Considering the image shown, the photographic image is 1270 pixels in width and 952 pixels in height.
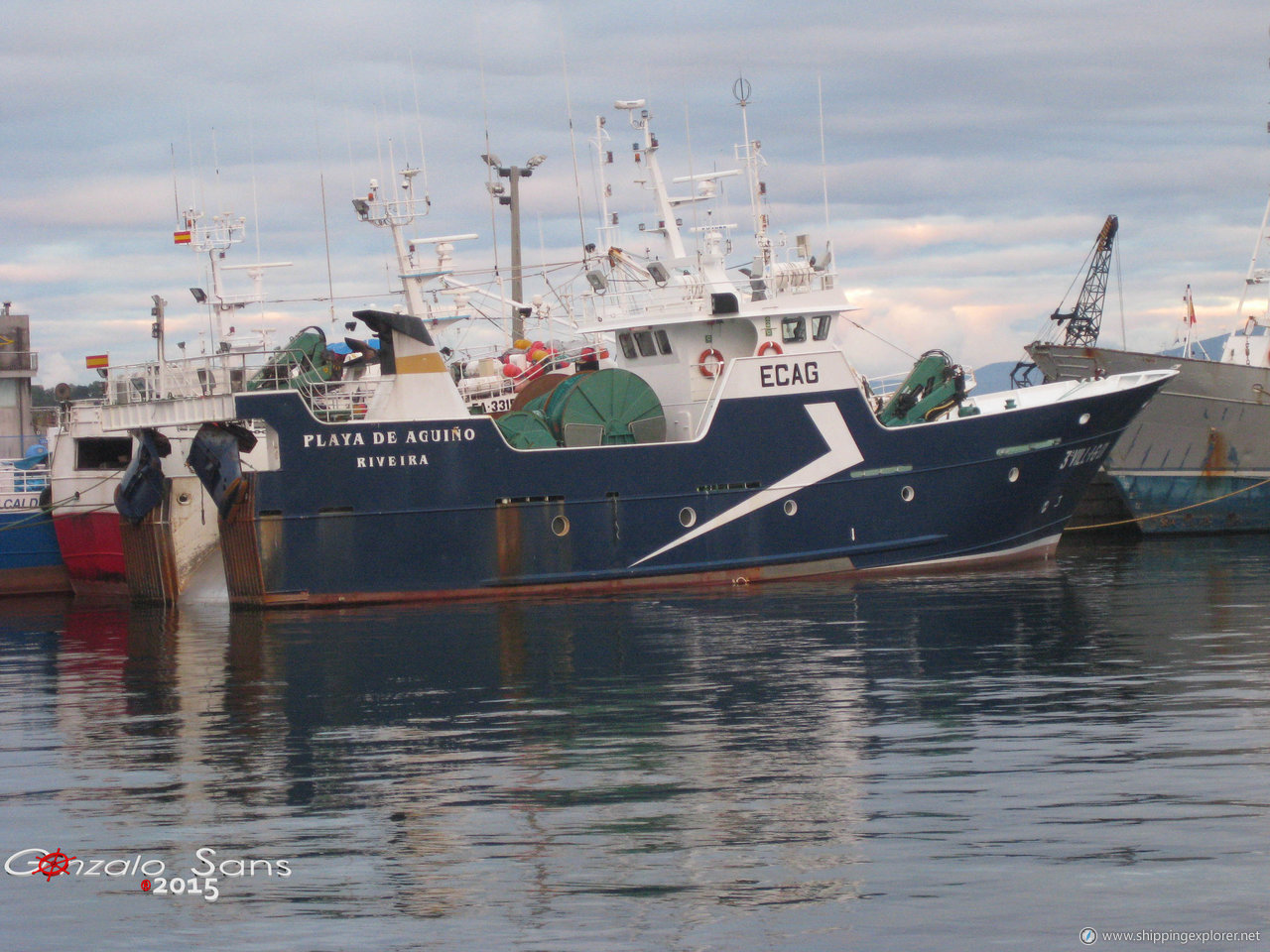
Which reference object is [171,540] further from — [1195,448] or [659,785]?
[1195,448]

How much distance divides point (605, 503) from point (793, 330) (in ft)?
16.4

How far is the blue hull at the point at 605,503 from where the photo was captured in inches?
950

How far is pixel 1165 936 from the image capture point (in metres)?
7.80

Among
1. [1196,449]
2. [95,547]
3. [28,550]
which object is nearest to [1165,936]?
[95,547]

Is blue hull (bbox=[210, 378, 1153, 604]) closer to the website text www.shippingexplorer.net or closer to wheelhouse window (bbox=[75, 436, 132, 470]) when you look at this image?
wheelhouse window (bbox=[75, 436, 132, 470])

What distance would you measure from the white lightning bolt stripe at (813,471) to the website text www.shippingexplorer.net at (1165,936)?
17.4 metres

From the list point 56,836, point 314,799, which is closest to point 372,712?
point 314,799

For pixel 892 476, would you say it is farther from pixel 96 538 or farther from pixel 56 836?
pixel 56 836

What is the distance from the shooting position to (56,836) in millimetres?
10219

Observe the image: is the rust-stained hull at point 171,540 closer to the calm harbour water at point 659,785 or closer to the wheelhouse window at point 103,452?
the wheelhouse window at point 103,452

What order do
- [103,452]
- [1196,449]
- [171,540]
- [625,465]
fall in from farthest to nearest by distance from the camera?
[1196,449]
[103,452]
[171,540]
[625,465]

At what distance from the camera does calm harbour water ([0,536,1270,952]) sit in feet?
27.4

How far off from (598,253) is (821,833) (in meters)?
20.9

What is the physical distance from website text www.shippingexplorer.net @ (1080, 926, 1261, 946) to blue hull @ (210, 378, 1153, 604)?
17261 mm
